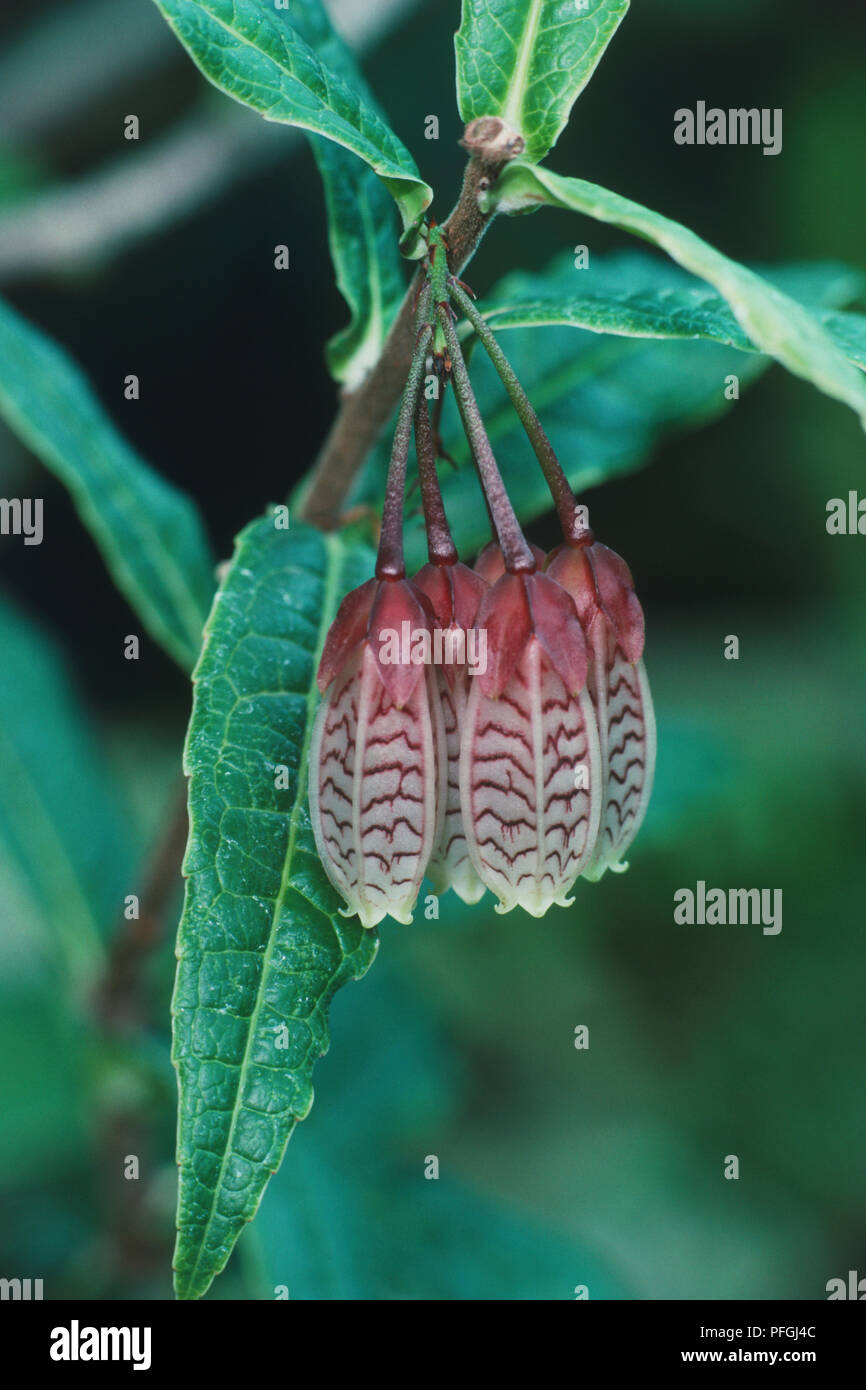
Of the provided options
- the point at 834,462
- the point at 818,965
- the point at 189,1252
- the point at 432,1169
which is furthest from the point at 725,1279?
the point at 189,1252

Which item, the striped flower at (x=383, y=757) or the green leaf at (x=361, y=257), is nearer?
the striped flower at (x=383, y=757)

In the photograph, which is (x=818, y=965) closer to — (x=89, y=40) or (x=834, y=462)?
(x=834, y=462)

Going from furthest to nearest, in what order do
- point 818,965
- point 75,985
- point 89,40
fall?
point 818,965, point 89,40, point 75,985

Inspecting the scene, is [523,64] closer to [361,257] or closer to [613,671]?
[361,257]

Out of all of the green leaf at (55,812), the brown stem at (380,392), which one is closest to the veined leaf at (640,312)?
the brown stem at (380,392)

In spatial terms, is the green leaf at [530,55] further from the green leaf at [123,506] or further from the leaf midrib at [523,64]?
the green leaf at [123,506]

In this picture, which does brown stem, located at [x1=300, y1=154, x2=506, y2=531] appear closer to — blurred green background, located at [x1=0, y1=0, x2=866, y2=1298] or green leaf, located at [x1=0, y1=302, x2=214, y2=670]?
green leaf, located at [x1=0, y1=302, x2=214, y2=670]

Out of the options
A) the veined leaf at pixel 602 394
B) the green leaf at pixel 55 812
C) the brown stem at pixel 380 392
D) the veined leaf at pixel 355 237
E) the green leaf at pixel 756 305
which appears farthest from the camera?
the green leaf at pixel 55 812

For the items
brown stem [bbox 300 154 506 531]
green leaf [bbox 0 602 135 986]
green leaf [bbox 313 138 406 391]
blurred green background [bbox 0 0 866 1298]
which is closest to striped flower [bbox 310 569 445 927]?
brown stem [bbox 300 154 506 531]
